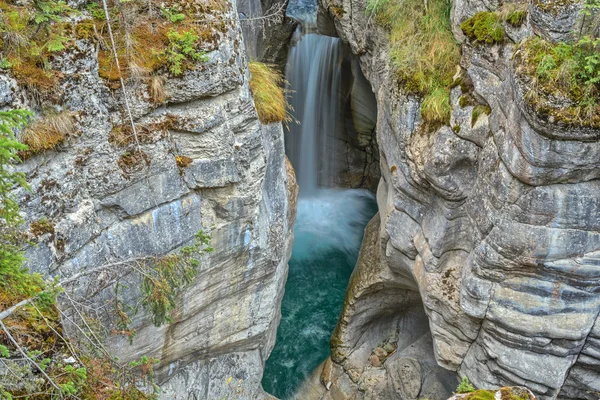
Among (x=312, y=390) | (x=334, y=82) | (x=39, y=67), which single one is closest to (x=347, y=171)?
(x=334, y=82)

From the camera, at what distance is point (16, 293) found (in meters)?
4.66

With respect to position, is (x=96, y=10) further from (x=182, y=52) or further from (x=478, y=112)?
(x=478, y=112)

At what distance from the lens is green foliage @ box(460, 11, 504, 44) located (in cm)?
795

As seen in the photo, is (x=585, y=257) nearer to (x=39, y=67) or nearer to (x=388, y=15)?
(x=388, y=15)

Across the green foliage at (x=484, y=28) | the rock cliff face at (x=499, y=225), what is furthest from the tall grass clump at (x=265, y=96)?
the green foliage at (x=484, y=28)

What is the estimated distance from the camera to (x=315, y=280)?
48.6 ft

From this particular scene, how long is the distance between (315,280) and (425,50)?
24.8ft

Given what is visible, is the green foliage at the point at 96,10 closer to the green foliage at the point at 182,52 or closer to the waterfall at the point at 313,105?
the green foliage at the point at 182,52

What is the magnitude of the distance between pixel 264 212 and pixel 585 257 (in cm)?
527

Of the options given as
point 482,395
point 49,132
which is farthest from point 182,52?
point 482,395

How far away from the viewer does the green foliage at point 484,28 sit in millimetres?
7949

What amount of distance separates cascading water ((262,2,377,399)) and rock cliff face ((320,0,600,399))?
3.04 meters

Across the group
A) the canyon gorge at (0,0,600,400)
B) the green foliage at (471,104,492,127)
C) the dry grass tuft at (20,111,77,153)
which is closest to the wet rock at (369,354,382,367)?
the canyon gorge at (0,0,600,400)

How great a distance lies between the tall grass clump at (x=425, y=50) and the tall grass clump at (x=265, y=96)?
2.44 meters
